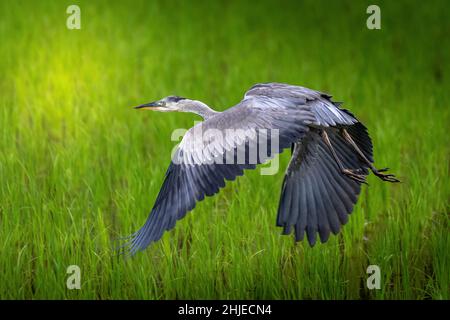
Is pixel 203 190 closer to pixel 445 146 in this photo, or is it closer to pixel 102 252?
pixel 102 252

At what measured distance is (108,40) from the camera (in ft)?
24.4

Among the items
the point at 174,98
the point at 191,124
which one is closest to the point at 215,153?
the point at 174,98

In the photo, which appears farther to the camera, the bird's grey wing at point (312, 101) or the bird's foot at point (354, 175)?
the bird's foot at point (354, 175)

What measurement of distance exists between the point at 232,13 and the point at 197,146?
4.69 m

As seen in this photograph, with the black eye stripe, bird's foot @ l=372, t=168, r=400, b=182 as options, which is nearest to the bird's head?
the black eye stripe

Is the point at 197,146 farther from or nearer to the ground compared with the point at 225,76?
nearer to the ground

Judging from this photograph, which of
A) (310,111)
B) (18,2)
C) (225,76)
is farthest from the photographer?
(18,2)

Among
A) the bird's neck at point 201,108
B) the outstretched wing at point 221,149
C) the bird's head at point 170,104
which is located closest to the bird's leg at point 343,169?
the outstretched wing at point 221,149

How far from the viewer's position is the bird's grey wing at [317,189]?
14.3ft

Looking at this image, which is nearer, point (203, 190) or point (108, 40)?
point (203, 190)

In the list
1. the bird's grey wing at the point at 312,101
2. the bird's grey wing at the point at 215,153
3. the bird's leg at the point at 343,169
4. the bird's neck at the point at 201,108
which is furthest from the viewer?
the bird's neck at the point at 201,108

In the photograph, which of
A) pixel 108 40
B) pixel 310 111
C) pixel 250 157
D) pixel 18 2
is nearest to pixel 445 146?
pixel 310 111

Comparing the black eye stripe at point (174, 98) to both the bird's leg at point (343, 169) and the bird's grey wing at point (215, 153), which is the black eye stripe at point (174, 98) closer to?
the bird's grey wing at point (215, 153)

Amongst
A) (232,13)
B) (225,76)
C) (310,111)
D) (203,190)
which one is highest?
(232,13)
